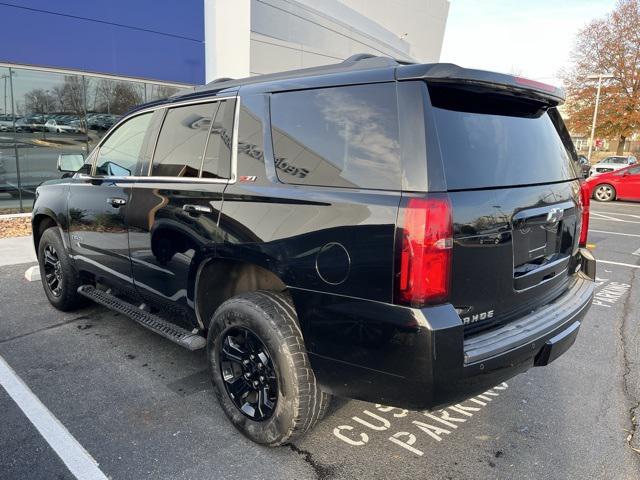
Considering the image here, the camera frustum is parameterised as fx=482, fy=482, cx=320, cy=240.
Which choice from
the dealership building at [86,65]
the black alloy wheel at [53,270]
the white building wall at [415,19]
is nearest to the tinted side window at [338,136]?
the black alloy wheel at [53,270]

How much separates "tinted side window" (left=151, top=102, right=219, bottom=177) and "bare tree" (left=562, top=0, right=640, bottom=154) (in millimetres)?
35565

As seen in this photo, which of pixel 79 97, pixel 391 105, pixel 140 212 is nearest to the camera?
pixel 391 105

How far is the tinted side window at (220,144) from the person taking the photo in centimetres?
292

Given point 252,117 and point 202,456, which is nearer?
point 202,456

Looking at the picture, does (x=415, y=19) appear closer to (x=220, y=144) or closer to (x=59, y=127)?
(x=59, y=127)

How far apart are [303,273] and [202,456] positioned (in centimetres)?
119

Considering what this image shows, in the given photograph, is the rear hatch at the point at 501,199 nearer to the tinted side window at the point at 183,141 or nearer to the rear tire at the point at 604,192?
the tinted side window at the point at 183,141

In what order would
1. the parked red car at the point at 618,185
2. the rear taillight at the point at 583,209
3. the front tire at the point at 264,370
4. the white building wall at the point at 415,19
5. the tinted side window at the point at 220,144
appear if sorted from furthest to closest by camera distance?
the white building wall at the point at 415,19, the parked red car at the point at 618,185, the rear taillight at the point at 583,209, the tinted side window at the point at 220,144, the front tire at the point at 264,370

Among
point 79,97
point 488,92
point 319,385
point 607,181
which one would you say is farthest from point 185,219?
point 607,181

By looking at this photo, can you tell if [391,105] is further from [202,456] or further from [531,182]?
[202,456]

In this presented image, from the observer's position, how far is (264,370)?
8.68 ft

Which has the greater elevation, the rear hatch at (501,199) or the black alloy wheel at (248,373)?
the rear hatch at (501,199)

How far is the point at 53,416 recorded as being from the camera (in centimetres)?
296

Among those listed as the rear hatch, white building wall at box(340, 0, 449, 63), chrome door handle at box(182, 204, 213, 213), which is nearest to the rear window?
the rear hatch
